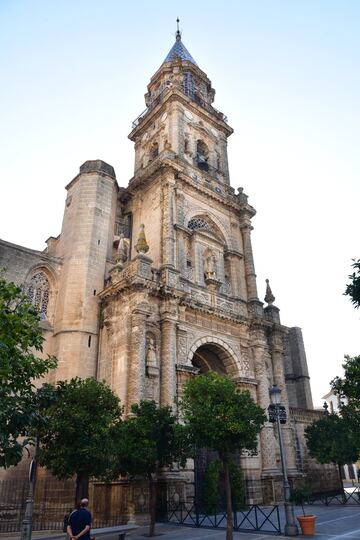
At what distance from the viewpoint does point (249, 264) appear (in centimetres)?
2639

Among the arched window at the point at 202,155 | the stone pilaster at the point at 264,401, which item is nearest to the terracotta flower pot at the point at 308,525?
the stone pilaster at the point at 264,401

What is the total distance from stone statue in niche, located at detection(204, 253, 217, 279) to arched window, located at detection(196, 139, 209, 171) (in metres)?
8.53

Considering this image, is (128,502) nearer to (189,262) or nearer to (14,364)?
(14,364)

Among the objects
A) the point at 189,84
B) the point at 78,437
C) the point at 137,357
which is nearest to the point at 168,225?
the point at 137,357

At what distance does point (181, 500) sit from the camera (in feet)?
50.5

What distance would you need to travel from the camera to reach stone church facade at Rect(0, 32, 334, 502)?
1873 cm

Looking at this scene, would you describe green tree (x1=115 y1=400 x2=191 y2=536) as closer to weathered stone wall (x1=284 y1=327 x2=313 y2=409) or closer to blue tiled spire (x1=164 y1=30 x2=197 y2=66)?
weathered stone wall (x1=284 y1=327 x2=313 y2=409)

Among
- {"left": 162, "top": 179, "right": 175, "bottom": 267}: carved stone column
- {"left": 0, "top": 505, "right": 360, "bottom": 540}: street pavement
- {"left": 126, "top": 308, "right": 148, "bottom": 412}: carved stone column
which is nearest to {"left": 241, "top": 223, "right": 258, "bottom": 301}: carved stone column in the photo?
{"left": 162, "top": 179, "right": 175, "bottom": 267}: carved stone column

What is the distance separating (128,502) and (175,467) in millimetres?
2244

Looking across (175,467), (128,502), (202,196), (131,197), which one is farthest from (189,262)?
(128,502)

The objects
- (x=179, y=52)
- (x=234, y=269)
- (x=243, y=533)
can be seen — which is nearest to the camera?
(x=243, y=533)

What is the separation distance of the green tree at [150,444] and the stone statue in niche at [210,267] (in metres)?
10.5

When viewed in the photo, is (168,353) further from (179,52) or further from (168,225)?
(179,52)

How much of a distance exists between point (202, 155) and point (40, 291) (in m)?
16.0
